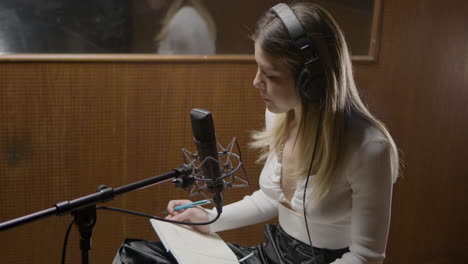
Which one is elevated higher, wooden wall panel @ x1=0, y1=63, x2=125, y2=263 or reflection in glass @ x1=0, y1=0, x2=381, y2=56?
reflection in glass @ x1=0, y1=0, x2=381, y2=56

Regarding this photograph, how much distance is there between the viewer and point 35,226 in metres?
1.85

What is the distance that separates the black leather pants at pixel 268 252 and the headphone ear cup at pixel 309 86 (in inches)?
13.9

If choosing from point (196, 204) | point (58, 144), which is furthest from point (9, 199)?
point (196, 204)

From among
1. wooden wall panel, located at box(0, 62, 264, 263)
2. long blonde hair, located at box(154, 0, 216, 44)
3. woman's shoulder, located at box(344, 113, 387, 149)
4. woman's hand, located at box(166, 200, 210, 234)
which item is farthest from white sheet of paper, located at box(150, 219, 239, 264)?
long blonde hair, located at box(154, 0, 216, 44)

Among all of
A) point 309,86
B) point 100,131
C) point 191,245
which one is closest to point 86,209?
point 191,245

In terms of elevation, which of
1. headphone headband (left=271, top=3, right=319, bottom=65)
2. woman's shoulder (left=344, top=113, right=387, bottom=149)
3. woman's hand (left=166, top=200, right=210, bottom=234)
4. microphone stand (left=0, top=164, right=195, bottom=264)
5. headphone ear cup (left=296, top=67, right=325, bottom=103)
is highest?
headphone headband (left=271, top=3, right=319, bottom=65)

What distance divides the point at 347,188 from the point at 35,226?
46.5 inches

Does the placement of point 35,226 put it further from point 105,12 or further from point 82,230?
point 82,230

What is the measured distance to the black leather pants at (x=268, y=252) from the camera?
1.11 m

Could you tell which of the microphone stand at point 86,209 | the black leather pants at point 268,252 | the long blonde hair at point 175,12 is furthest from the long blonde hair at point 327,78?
the long blonde hair at point 175,12

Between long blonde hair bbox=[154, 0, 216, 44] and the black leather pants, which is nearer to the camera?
the black leather pants

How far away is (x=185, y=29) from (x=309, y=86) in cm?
83

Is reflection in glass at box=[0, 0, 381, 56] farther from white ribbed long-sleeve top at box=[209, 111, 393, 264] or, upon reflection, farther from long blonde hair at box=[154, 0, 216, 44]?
white ribbed long-sleeve top at box=[209, 111, 393, 264]

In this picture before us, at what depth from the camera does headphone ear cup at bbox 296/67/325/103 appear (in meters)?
1.10
